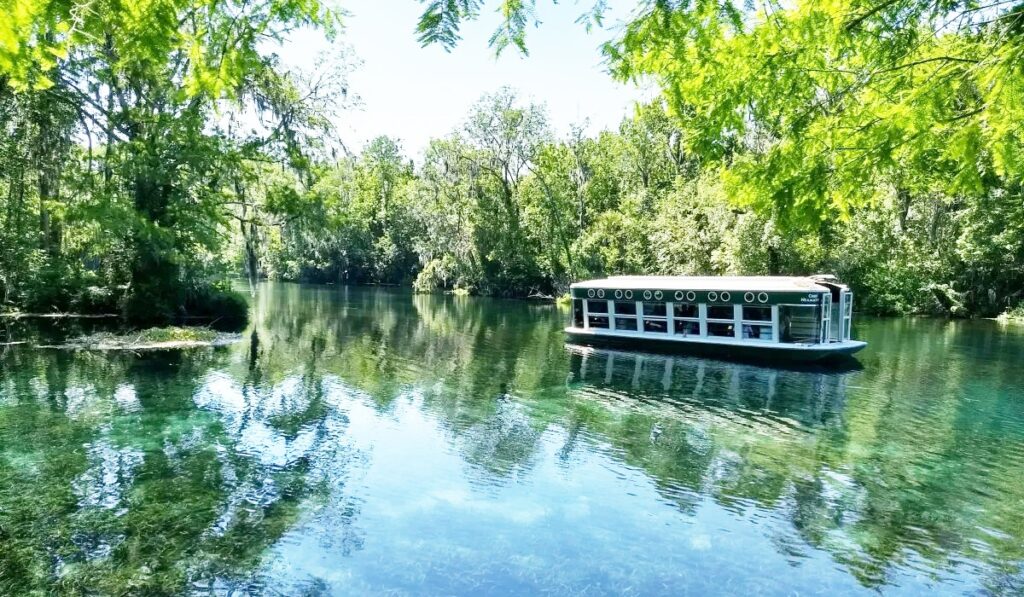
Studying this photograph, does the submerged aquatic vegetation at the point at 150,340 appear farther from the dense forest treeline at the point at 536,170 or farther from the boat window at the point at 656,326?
the boat window at the point at 656,326

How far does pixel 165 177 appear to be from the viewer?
28.1 meters

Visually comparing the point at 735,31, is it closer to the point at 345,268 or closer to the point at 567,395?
the point at 567,395

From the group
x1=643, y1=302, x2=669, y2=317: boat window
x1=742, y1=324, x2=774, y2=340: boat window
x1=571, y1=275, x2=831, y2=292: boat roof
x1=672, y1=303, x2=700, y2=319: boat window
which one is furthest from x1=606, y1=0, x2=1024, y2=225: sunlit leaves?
x1=643, y1=302, x2=669, y2=317: boat window

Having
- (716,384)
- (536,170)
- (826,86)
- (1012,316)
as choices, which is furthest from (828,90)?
(536,170)

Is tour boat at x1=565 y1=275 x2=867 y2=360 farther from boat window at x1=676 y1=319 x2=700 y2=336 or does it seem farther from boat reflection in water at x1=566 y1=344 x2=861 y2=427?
boat reflection in water at x1=566 y1=344 x2=861 y2=427

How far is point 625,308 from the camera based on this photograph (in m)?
29.4

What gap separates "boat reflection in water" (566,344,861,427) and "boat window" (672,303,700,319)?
75.0 inches

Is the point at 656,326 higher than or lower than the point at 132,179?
lower

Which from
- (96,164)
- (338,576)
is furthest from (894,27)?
(96,164)

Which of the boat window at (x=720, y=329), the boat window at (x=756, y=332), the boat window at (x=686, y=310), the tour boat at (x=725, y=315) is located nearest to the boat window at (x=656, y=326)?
the tour boat at (x=725, y=315)

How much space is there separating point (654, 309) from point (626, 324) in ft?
4.92

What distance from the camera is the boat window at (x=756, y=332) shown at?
25.6 metres

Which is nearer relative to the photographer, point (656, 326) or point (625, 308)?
point (656, 326)

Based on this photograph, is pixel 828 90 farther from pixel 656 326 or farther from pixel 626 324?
pixel 626 324
